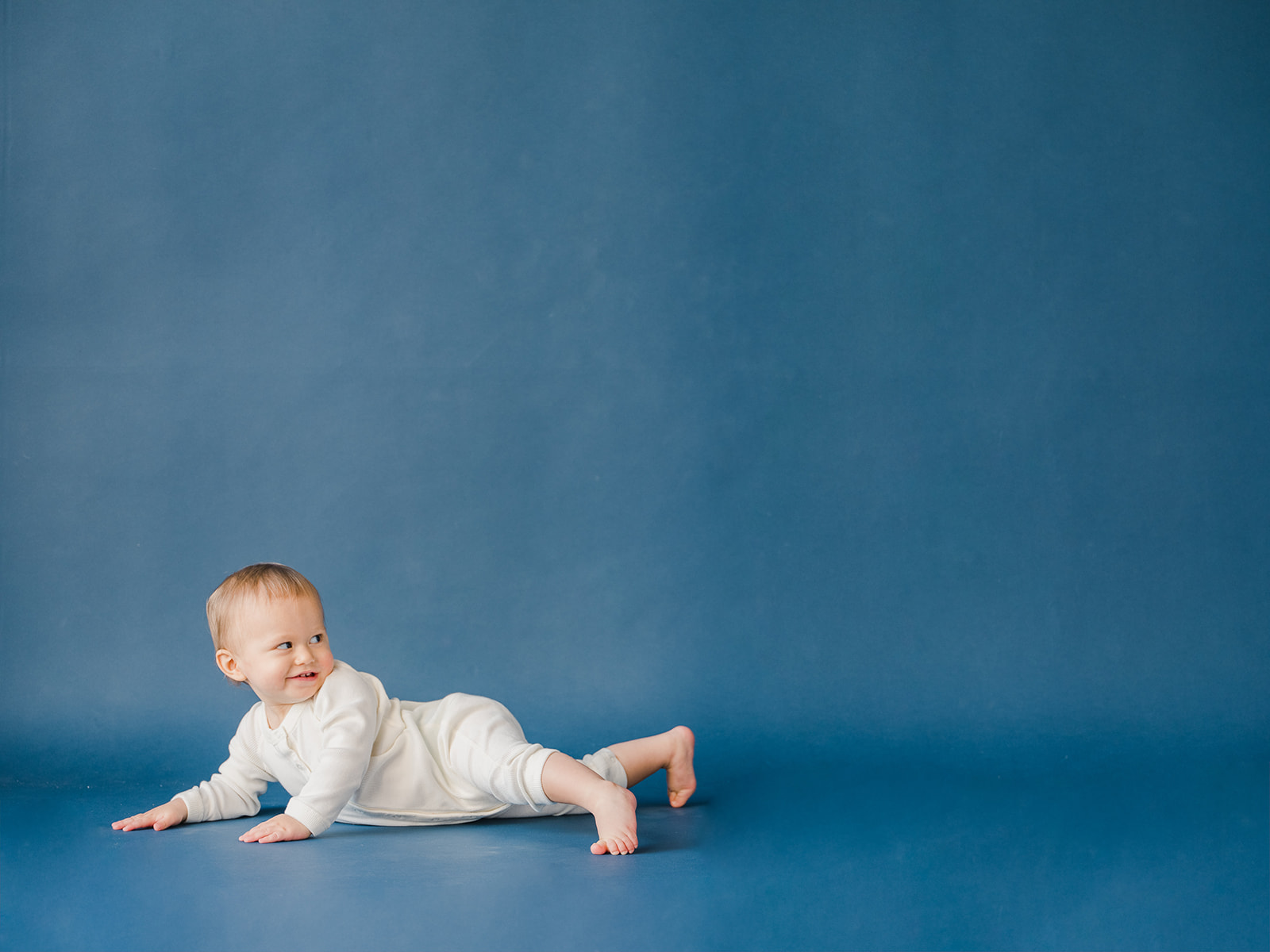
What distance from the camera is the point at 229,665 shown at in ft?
6.00

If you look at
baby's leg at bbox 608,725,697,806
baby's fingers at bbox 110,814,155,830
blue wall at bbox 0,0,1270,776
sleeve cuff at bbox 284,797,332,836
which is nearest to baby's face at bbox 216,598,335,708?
sleeve cuff at bbox 284,797,332,836

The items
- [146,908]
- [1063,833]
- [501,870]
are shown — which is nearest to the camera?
[146,908]

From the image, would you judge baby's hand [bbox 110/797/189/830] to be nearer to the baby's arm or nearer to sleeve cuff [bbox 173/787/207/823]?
sleeve cuff [bbox 173/787/207/823]

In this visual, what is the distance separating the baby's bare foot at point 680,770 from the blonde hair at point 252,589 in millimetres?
663

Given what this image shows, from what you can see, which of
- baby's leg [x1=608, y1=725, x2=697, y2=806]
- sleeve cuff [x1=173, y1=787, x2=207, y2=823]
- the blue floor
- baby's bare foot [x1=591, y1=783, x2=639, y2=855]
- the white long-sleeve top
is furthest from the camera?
baby's leg [x1=608, y1=725, x2=697, y2=806]

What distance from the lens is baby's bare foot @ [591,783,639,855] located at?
167 cm

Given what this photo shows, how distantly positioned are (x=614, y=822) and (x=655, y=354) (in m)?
1.25

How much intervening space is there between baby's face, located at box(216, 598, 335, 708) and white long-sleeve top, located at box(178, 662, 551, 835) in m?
0.04

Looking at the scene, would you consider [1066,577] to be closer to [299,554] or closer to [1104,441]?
[1104,441]

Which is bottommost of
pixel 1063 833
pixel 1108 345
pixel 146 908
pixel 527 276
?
pixel 1063 833

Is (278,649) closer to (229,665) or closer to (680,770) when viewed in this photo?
(229,665)

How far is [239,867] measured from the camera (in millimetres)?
1602

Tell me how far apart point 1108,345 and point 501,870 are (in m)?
1.86

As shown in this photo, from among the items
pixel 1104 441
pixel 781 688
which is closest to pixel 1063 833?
pixel 781 688
